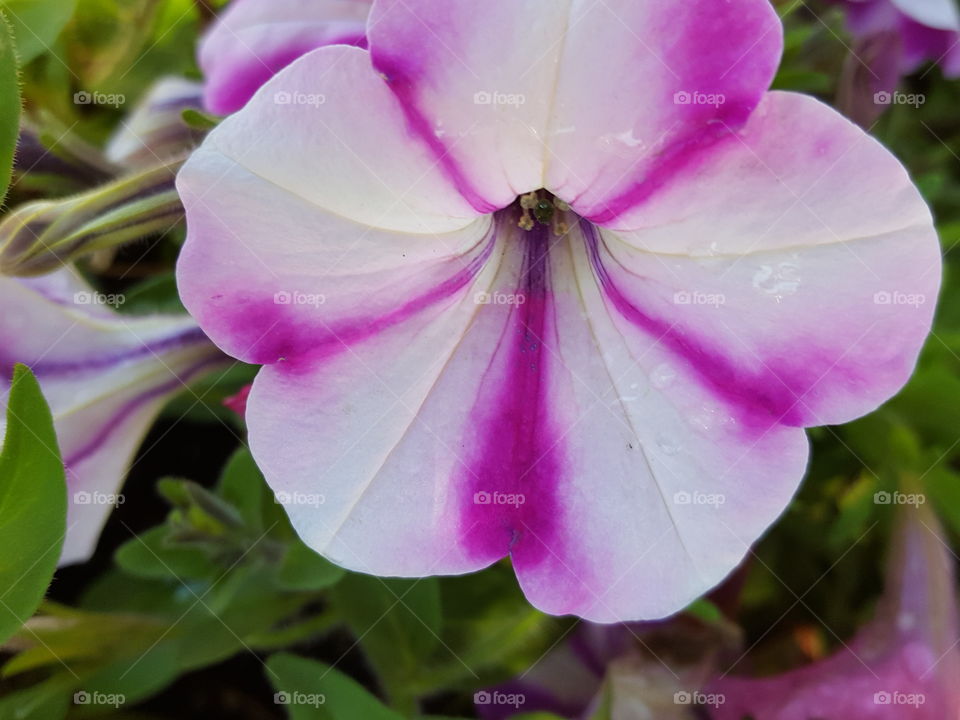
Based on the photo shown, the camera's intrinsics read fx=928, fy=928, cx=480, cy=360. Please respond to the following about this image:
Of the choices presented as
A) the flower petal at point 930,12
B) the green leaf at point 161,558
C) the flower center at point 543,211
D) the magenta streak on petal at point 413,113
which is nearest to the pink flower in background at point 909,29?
the flower petal at point 930,12

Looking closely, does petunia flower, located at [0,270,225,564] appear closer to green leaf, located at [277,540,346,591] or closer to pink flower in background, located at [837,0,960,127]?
green leaf, located at [277,540,346,591]

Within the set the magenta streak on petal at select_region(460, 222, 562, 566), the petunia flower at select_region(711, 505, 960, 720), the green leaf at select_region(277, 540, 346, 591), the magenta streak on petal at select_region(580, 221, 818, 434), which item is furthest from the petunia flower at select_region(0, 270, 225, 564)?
the petunia flower at select_region(711, 505, 960, 720)

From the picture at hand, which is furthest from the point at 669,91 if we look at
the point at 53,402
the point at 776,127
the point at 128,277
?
the point at 128,277

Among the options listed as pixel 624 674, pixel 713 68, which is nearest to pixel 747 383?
pixel 713 68

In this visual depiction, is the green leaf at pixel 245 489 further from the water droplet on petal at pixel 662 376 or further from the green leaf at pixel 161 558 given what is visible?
the water droplet on petal at pixel 662 376

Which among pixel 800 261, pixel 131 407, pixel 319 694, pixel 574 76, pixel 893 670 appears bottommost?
pixel 893 670

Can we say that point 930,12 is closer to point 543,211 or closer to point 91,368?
point 543,211
